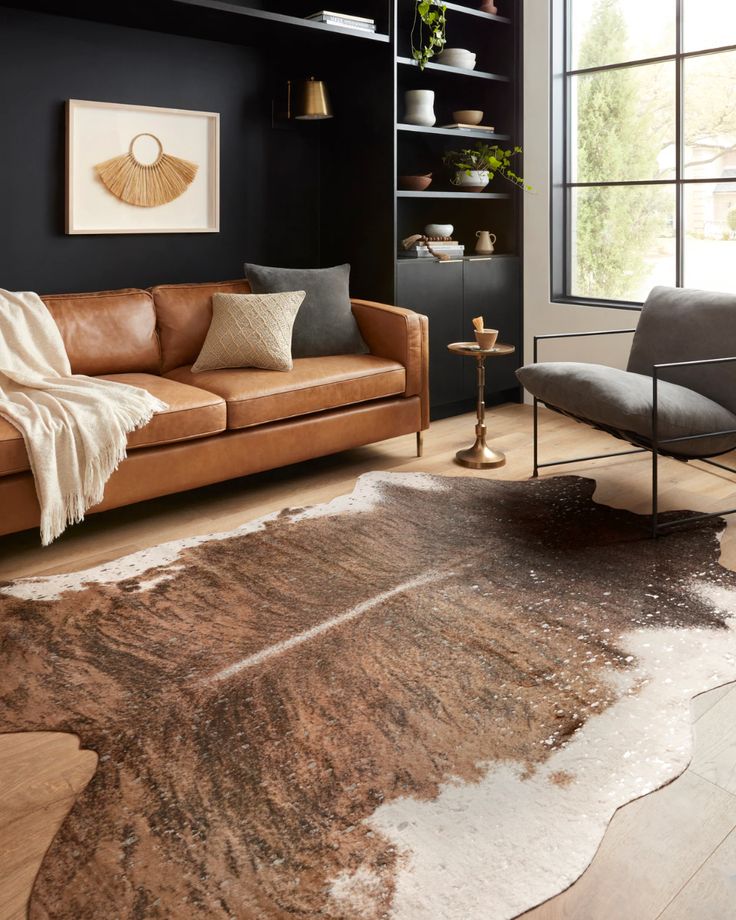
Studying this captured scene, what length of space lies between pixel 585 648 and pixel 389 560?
0.81 metres

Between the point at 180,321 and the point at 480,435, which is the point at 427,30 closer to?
the point at 180,321

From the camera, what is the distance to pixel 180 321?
12.9 feet

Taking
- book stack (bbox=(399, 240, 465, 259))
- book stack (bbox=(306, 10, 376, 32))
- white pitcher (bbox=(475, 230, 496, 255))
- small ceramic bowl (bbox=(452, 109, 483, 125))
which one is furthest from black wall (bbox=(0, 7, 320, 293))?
white pitcher (bbox=(475, 230, 496, 255))

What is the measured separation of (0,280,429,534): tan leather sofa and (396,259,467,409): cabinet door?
1.43ft

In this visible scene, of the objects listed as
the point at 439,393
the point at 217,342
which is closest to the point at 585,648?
the point at 217,342

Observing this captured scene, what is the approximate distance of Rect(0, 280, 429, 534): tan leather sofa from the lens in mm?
3162

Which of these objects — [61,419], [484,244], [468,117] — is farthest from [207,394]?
[468,117]

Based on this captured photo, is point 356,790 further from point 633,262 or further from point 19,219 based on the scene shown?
point 633,262

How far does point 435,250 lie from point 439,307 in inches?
12.0

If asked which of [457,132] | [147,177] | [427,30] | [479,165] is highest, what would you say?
[427,30]

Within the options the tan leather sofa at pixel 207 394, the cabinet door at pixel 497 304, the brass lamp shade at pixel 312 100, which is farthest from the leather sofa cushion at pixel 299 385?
the brass lamp shade at pixel 312 100

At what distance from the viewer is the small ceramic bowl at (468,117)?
4.86 meters

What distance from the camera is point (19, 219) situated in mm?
3803

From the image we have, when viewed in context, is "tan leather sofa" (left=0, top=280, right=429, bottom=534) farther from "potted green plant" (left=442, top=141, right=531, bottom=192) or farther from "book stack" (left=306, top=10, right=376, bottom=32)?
"book stack" (left=306, top=10, right=376, bottom=32)
